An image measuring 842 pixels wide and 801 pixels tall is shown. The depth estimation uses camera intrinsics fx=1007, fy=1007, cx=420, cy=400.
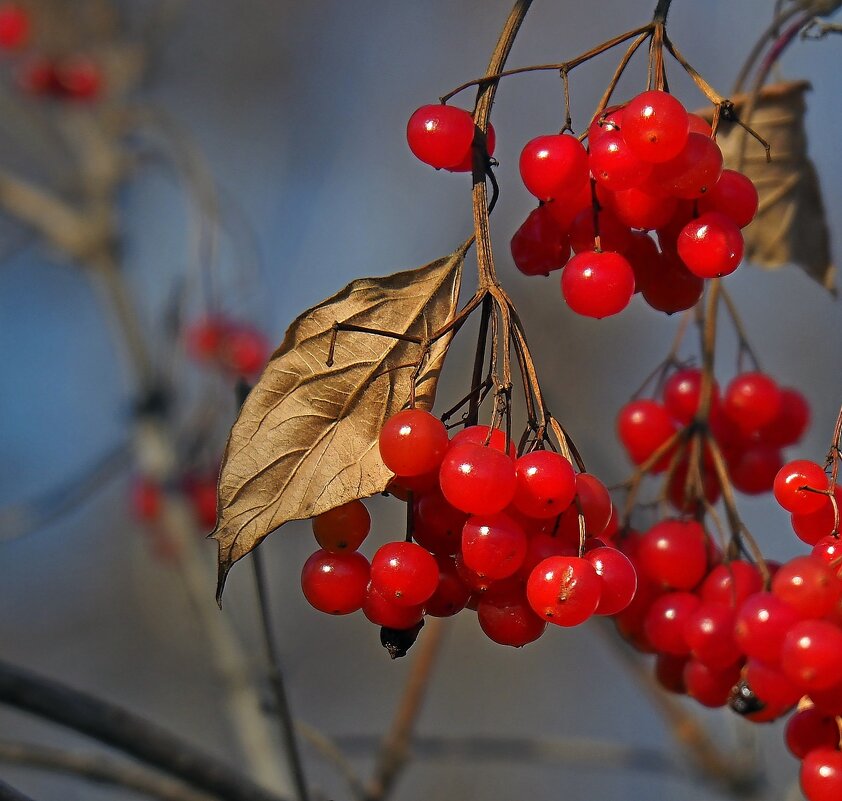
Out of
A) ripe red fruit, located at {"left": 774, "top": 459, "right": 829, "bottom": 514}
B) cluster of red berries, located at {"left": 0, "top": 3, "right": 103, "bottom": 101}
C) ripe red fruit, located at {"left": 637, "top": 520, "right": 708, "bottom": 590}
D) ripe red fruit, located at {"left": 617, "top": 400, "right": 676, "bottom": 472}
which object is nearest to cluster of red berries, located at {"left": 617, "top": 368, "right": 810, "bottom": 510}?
ripe red fruit, located at {"left": 617, "top": 400, "right": 676, "bottom": 472}

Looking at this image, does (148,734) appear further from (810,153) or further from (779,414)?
(810,153)

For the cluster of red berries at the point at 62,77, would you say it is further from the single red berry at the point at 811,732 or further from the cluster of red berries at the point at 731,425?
the single red berry at the point at 811,732

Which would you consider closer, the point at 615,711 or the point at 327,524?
the point at 327,524

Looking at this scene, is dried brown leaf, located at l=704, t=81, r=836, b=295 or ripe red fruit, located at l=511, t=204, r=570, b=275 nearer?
ripe red fruit, located at l=511, t=204, r=570, b=275

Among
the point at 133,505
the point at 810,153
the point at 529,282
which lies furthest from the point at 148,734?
the point at 529,282

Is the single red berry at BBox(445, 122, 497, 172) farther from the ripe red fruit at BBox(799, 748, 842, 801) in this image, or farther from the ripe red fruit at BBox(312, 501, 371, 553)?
the ripe red fruit at BBox(799, 748, 842, 801)

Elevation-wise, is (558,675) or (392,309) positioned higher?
(392,309)

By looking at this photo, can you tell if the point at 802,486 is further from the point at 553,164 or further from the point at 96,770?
the point at 96,770
